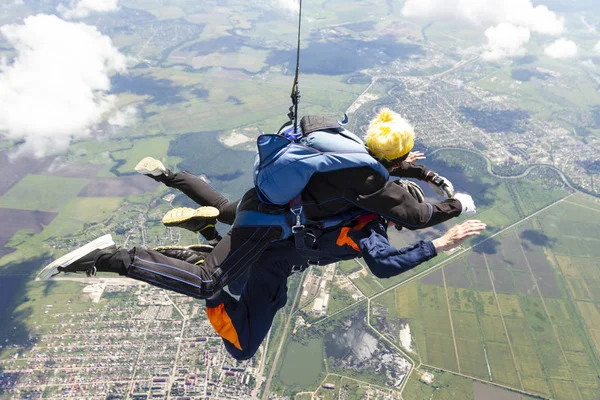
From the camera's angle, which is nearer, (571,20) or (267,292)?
(267,292)

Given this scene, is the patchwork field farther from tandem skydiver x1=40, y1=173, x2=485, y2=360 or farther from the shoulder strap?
the shoulder strap

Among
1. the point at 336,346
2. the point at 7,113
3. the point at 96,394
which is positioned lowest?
the point at 7,113

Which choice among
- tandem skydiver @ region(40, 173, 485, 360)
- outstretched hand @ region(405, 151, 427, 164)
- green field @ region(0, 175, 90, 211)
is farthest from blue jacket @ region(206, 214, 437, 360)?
green field @ region(0, 175, 90, 211)

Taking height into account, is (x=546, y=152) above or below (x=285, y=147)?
below

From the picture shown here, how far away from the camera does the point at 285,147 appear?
318 centimetres

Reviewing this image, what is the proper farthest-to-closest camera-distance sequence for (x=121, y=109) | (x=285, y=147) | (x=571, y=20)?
1. (x=571, y=20)
2. (x=121, y=109)
3. (x=285, y=147)

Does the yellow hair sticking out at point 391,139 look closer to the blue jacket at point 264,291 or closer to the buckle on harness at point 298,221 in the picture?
the blue jacket at point 264,291

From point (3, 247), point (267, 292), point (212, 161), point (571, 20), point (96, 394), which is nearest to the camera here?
point (267, 292)

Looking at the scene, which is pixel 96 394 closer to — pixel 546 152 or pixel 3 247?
pixel 3 247

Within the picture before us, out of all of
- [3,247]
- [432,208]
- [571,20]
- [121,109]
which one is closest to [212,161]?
[3,247]

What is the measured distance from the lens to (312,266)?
3416 cm

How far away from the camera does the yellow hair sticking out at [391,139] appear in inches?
132

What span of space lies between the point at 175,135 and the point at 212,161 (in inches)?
451

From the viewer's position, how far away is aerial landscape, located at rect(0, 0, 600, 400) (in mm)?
25438
